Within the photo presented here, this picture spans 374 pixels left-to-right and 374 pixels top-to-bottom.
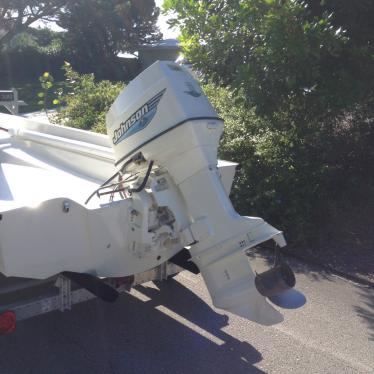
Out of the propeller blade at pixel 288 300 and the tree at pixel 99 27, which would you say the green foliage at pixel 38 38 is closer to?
the tree at pixel 99 27

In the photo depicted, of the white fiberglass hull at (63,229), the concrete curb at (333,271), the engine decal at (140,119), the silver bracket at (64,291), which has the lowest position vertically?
the concrete curb at (333,271)

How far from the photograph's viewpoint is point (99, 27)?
119 feet

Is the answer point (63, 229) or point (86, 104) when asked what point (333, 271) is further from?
point (86, 104)

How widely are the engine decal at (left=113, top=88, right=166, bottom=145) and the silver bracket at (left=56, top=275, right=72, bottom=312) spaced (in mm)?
1006

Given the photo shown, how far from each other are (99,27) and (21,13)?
5.11 m

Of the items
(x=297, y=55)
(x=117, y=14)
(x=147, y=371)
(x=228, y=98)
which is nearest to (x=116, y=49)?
(x=117, y=14)

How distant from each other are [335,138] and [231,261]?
3621 mm

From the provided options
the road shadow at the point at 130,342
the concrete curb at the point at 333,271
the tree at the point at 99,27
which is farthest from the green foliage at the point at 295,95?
the tree at the point at 99,27

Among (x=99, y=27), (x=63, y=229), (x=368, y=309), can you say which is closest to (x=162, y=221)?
(x=63, y=229)

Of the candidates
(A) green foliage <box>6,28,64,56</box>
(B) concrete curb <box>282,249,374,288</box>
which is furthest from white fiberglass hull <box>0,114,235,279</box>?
(A) green foliage <box>6,28,64,56</box>

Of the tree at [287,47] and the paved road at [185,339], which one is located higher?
the tree at [287,47]

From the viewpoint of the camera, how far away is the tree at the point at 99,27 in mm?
35719

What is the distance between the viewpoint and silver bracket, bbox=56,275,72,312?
3123 millimetres

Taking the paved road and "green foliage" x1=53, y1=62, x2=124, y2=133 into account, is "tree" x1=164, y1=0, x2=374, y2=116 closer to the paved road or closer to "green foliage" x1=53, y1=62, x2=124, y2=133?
the paved road
